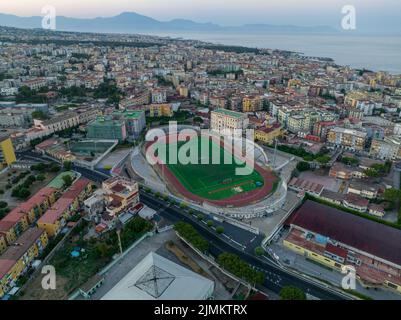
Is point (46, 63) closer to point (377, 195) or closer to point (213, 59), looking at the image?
point (213, 59)

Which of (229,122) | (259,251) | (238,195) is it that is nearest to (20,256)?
(259,251)

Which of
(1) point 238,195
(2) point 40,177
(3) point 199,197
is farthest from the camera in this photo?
(2) point 40,177

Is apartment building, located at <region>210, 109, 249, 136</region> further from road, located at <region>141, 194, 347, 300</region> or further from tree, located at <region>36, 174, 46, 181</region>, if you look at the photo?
tree, located at <region>36, 174, 46, 181</region>

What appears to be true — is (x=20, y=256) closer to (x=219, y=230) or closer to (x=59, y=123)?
(x=219, y=230)

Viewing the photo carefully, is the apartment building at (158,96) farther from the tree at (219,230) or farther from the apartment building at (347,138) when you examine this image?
the tree at (219,230)

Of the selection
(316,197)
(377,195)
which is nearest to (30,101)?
(316,197)

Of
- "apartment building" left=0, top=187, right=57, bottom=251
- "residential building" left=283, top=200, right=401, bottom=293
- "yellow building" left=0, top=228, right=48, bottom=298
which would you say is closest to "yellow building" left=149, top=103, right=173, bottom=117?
"apartment building" left=0, top=187, right=57, bottom=251
